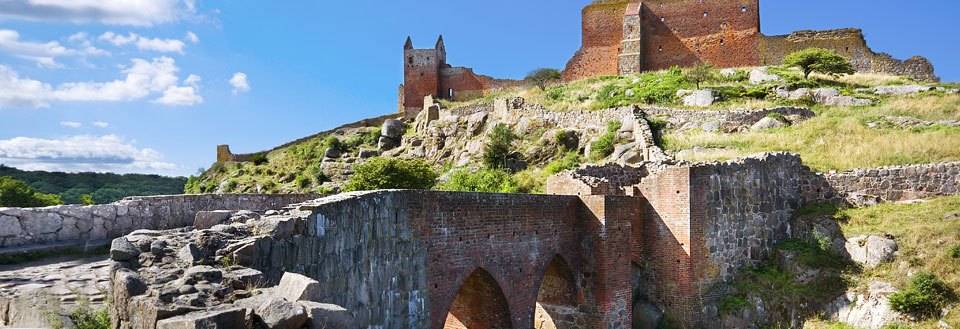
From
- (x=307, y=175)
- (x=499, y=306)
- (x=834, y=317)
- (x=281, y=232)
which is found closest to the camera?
(x=281, y=232)

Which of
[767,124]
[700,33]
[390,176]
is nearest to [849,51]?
[700,33]

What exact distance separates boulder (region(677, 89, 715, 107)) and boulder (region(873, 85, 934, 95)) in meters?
8.54

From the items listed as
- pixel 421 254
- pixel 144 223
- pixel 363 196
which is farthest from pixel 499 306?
pixel 144 223

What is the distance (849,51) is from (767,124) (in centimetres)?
2070

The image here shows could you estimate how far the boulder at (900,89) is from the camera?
33.9m

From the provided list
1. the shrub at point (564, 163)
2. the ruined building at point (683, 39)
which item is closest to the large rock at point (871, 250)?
the shrub at point (564, 163)

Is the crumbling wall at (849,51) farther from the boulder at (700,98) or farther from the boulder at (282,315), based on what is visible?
the boulder at (282,315)

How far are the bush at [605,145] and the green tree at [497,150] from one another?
5.50 meters

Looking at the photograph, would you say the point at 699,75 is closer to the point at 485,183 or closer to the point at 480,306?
the point at 485,183

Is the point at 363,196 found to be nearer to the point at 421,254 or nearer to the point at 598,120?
the point at 421,254

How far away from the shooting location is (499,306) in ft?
50.2

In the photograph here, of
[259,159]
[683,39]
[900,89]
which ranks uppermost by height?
[683,39]

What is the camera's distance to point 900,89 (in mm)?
34719

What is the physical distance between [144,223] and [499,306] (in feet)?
25.3
